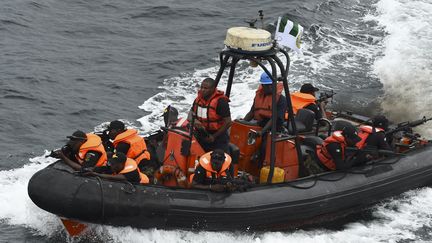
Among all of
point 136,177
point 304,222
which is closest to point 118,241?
point 136,177

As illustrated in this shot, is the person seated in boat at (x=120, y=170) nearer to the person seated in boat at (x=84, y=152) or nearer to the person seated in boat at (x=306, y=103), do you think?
the person seated in boat at (x=84, y=152)

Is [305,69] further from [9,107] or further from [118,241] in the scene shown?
[118,241]

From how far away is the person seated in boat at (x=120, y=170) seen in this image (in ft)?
32.3

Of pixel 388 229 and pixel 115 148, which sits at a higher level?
pixel 115 148

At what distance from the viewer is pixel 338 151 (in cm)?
1123

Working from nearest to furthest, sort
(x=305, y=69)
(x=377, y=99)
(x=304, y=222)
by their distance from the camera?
(x=304, y=222)
(x=377, y=99)
(x=305, y=69)

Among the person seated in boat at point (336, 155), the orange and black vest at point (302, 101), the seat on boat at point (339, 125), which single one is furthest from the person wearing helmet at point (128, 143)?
the seat on boat at point (339, 125)

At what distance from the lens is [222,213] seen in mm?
10102

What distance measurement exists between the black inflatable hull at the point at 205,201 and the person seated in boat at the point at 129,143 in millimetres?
742

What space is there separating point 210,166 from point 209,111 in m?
0.79

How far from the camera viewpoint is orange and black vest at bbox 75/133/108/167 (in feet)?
33.2

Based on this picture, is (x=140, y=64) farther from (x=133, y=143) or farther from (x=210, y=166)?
(x=210, y=166)

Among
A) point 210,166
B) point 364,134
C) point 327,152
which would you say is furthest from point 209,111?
point 364,134

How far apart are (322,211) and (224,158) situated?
1.83 meters
